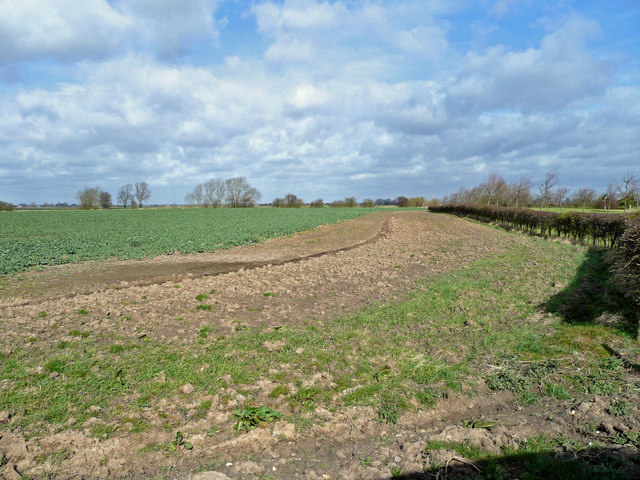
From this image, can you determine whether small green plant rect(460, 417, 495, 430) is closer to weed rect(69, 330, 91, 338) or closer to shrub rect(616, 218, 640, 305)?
shrub rect(616, 218, 640, 305)

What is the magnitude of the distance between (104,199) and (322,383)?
11415 cm

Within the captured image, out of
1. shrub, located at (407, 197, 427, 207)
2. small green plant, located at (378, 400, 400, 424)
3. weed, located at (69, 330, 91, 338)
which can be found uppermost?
shrub, located at (407, 197, 427, 207)

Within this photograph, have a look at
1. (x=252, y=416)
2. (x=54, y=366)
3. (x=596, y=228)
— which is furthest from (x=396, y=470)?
(x=596, y=228)

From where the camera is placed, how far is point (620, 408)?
4.54 metres

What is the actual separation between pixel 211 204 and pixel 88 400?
363ft

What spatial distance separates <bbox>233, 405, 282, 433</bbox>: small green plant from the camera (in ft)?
14.7

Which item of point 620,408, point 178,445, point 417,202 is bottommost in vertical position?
point 178,445

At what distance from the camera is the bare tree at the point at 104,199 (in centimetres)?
9838

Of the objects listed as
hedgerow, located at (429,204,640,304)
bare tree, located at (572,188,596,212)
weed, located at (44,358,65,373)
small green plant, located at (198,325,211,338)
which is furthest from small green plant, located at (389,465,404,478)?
bare tree, located at (572,188,596,212)

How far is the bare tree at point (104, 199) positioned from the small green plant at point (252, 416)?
11202cm

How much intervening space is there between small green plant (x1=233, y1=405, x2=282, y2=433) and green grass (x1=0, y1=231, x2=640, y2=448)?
0.86 ft

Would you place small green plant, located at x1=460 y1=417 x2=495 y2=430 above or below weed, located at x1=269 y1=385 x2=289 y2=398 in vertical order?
below

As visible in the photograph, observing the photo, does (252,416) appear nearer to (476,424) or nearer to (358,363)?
(358,363)

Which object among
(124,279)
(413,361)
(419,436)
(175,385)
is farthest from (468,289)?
(124,279)
